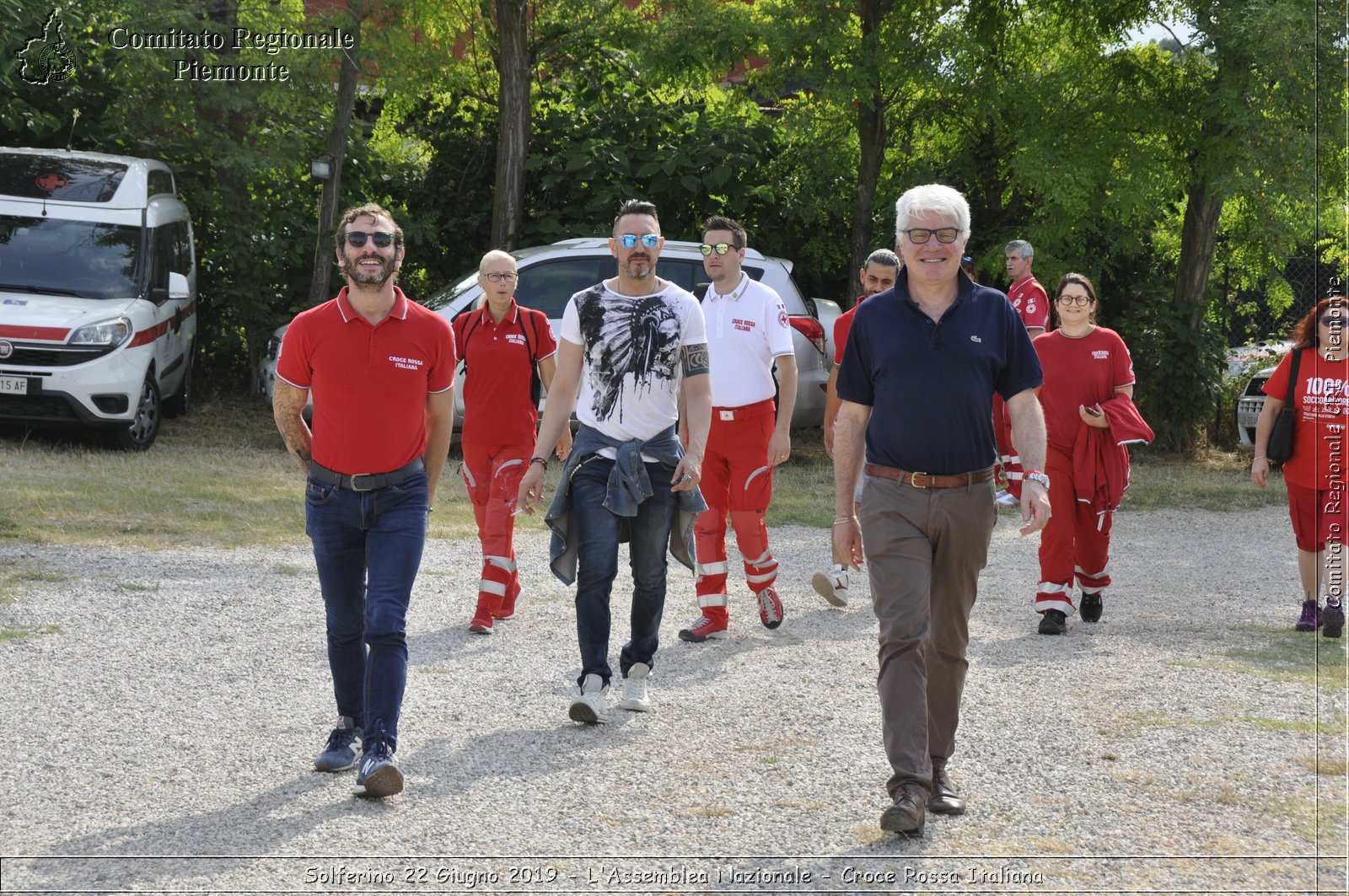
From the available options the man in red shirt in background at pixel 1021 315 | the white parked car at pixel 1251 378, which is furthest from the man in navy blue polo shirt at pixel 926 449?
the white parked car at pixel 1251 378

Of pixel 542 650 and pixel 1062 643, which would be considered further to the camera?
pixel 1062 643

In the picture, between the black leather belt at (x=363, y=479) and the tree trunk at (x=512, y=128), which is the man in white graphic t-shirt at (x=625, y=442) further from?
the tree trunk at (x=512, y=128)

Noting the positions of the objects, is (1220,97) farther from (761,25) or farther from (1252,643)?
(1252,643)

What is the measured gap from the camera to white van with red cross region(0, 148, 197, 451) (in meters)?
12.8

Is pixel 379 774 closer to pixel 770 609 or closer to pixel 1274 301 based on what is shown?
pixel 770 609

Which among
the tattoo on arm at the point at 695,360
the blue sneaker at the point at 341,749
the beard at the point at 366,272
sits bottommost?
the blue sneaker at the point at 341,749

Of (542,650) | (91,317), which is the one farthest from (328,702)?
(91,317)

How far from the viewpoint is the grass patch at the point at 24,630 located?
6930mm

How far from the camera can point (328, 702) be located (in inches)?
A: 239

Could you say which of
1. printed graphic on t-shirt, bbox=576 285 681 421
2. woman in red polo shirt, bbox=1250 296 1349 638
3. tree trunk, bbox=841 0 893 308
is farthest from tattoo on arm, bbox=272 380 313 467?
tree trunk, bbox=841 0 893 308

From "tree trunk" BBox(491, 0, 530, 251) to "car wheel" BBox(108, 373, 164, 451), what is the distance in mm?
4526

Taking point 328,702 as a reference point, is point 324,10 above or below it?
above

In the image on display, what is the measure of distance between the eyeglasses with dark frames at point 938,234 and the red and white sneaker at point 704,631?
3303 millimetres

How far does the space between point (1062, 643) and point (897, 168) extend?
10.5m
